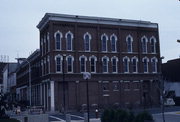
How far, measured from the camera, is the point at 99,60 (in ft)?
175

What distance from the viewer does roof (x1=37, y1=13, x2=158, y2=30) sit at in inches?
2002

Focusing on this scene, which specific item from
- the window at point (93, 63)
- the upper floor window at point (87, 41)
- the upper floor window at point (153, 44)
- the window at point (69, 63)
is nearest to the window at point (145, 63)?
the upper floor window at point (153, 44)

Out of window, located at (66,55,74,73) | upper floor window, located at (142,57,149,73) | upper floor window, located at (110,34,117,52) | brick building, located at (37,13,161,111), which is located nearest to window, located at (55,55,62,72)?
brick building, located at (37,13,161,111)

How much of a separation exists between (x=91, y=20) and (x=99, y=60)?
7.12m

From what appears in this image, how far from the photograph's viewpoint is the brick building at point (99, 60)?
50.1 m

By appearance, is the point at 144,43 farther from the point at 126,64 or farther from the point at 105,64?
the point at 105,64

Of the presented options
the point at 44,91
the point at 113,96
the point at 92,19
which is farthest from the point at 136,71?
the point at 44,91

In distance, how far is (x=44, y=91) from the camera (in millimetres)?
53562

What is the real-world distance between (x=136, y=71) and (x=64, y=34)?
15.3 m

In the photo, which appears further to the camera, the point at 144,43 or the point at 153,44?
the point at 153,44

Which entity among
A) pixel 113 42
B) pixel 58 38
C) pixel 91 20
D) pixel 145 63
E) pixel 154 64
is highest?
pixel 91 20

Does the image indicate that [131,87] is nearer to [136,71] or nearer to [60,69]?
[136,71]

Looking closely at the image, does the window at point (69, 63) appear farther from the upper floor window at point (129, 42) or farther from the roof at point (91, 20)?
the upper floor window at point (129, 42)

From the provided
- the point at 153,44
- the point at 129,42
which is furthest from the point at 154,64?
the point at 129,42
